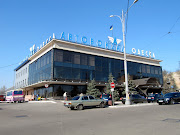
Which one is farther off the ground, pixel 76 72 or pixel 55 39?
pixel 55 39

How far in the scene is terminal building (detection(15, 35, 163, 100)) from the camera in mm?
37312

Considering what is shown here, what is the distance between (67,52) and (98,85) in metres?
11.8

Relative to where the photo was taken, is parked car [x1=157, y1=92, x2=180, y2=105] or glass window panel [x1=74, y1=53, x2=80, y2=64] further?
glass window panel [x1=74, y1=53, x2=80, y2=64]

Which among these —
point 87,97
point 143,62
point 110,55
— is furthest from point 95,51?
point 87,97

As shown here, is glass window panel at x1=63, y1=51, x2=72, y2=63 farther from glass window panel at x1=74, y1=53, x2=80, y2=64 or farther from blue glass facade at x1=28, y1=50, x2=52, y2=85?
blue glass facade at x1=28, y1=50, x2=52, y2=85

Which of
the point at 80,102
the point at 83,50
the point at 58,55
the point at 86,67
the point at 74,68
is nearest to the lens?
the point at 80,102

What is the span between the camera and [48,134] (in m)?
6.88

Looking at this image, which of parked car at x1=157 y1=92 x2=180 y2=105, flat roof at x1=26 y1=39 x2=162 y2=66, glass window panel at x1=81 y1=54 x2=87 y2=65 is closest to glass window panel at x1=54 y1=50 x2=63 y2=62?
flat roof at x1=26 y1=39 x2=162 y2=66

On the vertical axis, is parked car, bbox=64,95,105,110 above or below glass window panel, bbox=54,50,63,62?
below

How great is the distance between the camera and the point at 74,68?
39.4 meters

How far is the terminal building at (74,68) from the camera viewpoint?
3731 centimetres

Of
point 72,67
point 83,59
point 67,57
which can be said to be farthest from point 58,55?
point 83,59

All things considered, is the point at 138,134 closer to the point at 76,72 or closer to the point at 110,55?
the point at 76,72

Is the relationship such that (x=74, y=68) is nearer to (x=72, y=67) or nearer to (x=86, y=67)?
(x=72, y=67)
